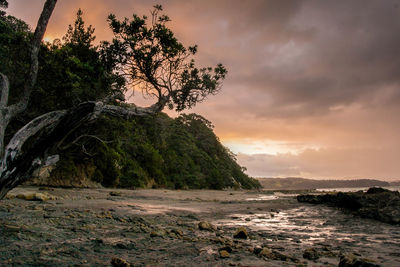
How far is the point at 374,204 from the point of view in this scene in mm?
10984

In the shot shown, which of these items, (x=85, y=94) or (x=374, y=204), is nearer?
(x=374, y=204)

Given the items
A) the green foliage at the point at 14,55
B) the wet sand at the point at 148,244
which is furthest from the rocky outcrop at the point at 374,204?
the green foliage at the point at 14,55

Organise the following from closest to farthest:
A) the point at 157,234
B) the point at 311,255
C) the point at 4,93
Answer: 1. the point at 311,255
2. the point at 157,234
3. the point at 4,93

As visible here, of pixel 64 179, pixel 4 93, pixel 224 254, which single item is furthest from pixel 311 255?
pixel 64 179

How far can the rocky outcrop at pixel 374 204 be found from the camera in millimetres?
9230

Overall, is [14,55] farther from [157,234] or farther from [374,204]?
[374,204]

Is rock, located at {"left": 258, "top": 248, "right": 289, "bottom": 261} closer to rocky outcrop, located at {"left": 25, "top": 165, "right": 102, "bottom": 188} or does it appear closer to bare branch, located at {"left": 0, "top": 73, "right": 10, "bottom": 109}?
bare branch, located at {"left": 0, "top": 73, "right": 10, "bottom": 109}

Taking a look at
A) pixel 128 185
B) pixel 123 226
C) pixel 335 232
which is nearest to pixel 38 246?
pixel 123 226

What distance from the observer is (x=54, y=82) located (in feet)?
52.6

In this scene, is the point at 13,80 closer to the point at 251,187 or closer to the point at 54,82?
the point at 54,82

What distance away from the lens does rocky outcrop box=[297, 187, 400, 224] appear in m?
9.23

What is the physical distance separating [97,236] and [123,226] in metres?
1.18

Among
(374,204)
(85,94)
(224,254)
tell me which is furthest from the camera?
(85,94)

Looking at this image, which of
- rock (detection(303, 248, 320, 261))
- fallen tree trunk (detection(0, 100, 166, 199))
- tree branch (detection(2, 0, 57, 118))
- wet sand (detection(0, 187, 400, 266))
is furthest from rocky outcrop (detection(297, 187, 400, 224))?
tree branch (detection(2, 0, 57, 118))
